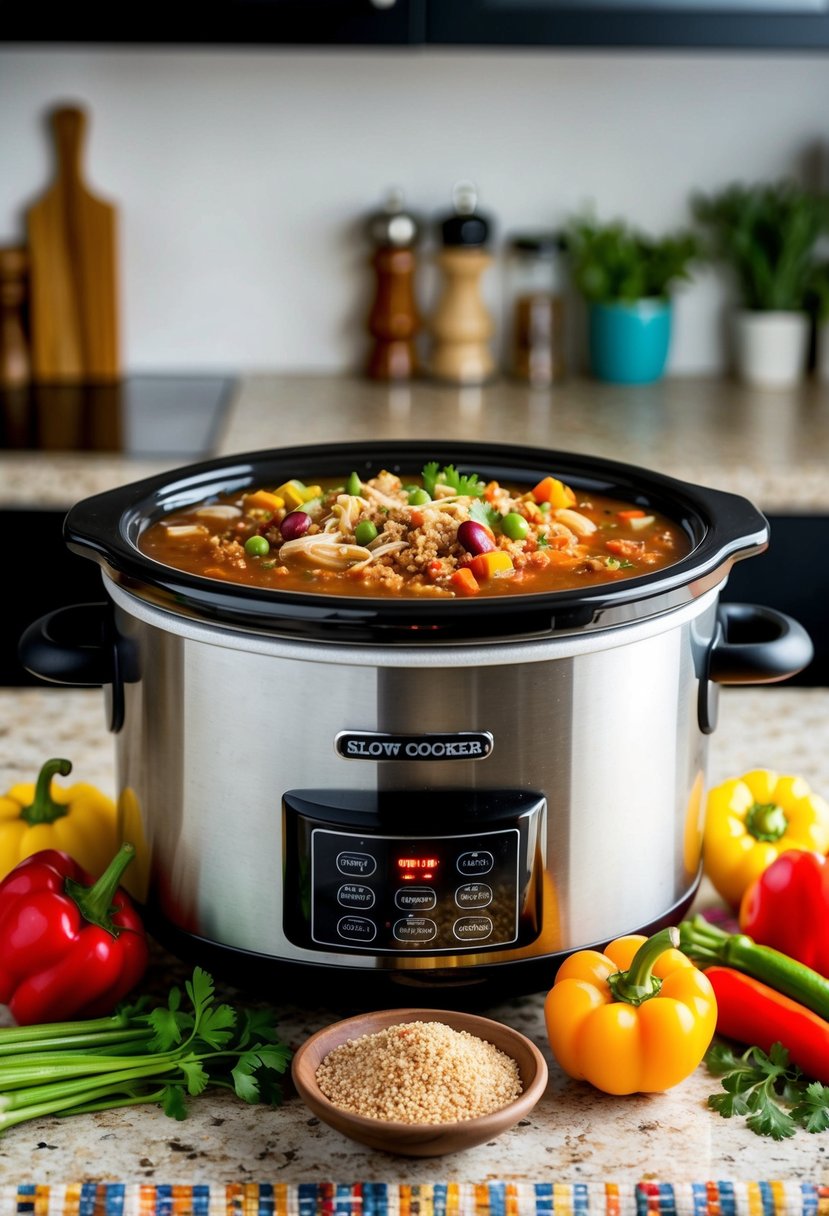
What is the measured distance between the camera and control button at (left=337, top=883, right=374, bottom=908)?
1.15m

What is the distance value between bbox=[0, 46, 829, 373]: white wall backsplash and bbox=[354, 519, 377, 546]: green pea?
103 inches

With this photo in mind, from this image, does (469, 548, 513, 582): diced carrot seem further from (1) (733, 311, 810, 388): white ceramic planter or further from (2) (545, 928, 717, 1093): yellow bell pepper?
(1) (733, 311, 810, 388): white ceramic planter

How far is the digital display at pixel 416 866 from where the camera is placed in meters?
1.13

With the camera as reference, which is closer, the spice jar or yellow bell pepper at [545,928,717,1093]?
yellow bell pepper at [545,928,717,1093]

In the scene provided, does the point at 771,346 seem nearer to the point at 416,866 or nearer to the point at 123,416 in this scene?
the point at 123,416

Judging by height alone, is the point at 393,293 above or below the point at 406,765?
above

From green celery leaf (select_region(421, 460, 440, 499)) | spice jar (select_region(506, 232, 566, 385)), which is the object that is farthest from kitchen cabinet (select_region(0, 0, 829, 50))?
green celery leaf (select_region(421, 460, 440, 499))

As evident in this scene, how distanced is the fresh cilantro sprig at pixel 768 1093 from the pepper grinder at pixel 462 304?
9.05ft

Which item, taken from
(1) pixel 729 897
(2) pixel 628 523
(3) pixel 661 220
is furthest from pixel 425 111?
(1) pixel 729 897

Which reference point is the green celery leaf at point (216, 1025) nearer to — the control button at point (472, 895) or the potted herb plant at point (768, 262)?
the control button at point (472, 895)

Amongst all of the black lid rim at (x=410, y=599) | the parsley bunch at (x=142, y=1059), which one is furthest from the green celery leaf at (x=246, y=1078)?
the black lid rim at (x=410, y=599)

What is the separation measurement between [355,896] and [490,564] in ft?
A: 1.12

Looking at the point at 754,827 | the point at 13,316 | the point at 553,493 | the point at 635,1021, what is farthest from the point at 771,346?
the point at 635,1021

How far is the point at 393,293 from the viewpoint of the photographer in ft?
12.3
